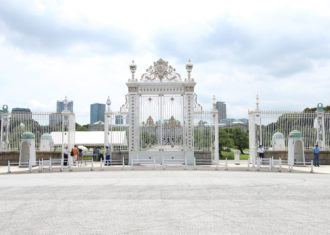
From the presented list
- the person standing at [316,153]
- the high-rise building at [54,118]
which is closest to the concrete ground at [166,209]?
the person standing at [316,153]

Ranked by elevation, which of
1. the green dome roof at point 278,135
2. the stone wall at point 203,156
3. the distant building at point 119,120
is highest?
the distant building at point 119,120

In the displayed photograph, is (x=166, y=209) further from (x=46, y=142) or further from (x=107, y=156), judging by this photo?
(x=46, y=142)

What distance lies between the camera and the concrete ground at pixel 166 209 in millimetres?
5930

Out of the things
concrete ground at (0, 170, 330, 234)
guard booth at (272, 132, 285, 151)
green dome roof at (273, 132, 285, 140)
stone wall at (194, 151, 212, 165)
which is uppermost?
green dome roof at (273, 132, 285, 140)

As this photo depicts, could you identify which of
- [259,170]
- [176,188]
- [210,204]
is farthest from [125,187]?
[259,170]

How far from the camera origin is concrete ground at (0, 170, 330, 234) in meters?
5.93

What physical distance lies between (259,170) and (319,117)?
7.94 m

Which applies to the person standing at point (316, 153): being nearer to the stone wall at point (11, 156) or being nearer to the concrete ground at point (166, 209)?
the concrete ground at point (166, 209)

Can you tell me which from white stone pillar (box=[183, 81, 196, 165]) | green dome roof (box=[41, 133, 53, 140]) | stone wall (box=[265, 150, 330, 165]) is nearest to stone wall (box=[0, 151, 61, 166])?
green dome roof (box=[41, 133, 53, 140])

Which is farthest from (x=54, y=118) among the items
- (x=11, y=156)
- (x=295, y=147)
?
(x=295, y=147)

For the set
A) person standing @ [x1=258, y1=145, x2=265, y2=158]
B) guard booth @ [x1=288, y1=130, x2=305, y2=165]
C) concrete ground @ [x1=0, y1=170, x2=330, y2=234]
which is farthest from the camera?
person standing @ [x1=258, y1=145, x2=265, y2=158]

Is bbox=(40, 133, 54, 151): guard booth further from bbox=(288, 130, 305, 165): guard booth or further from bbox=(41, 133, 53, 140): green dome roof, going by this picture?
bbox=(288, 130, 305, 165): guard booth

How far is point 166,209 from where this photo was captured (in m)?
7.47

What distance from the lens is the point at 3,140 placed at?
23672mm
